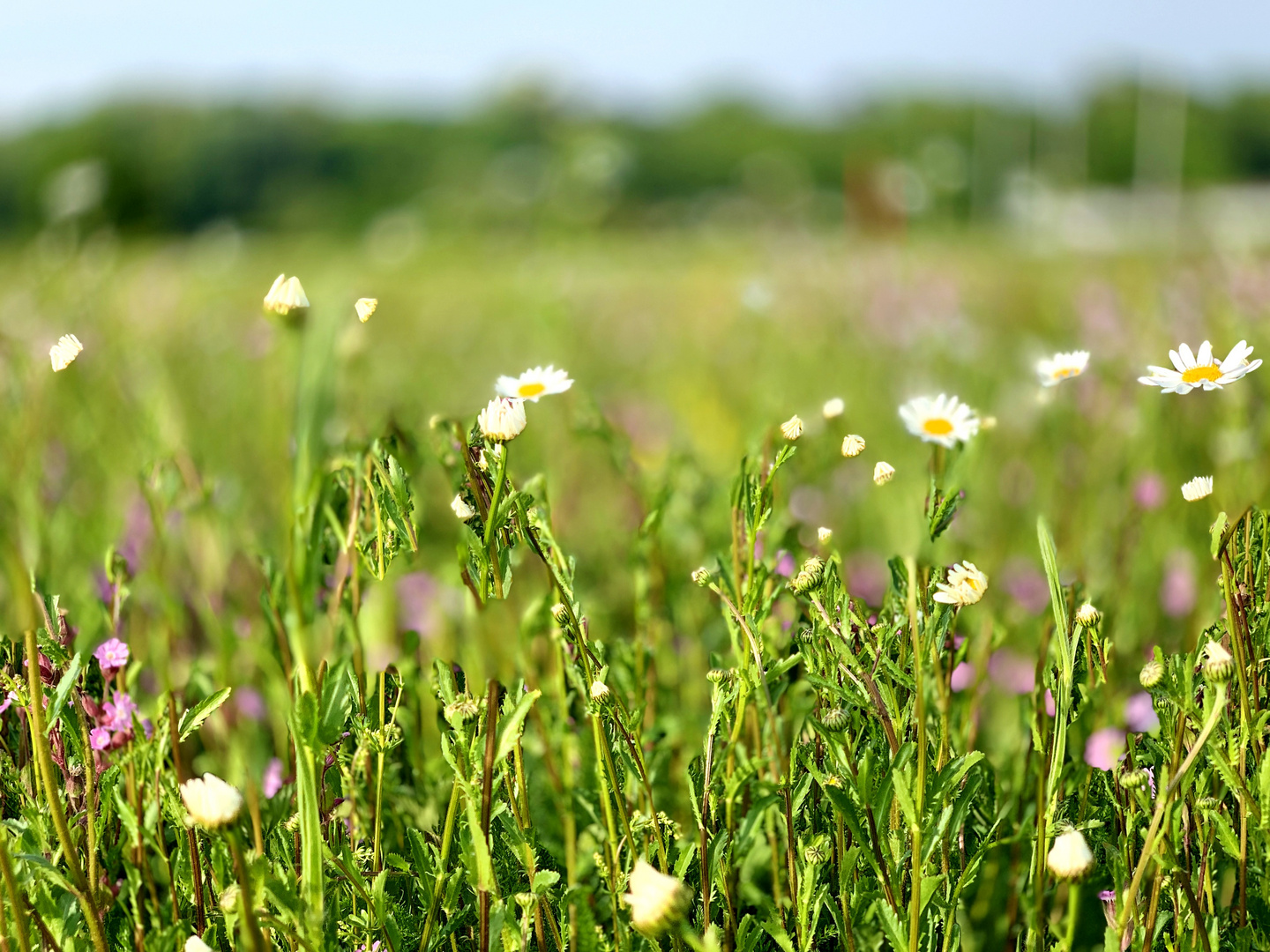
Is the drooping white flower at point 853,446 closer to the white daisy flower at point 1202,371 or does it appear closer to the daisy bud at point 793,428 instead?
the daisy bud at point 793,428

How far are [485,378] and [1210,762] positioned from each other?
8.12ft

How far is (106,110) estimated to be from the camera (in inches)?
1918

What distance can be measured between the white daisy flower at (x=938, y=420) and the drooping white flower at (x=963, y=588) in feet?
0.27

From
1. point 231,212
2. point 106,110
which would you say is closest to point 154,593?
point 231,212

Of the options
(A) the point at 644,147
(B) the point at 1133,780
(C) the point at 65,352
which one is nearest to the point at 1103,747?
(B) the point at 1133,780

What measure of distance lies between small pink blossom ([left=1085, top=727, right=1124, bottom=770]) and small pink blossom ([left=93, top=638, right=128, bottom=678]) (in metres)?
0.73

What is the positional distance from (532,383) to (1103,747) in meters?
0.61

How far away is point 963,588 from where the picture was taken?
0.61 m

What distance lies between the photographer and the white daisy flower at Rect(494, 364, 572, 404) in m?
0.71

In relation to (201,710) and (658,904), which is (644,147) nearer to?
(201,710)

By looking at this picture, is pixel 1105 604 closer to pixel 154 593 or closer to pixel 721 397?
pixel 154 593

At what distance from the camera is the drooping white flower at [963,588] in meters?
0.60

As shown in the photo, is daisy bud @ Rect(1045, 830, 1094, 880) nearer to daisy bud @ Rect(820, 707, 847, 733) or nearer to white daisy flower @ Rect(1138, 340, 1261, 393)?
daisy bud @ Rect(820, 707, 847, 733)

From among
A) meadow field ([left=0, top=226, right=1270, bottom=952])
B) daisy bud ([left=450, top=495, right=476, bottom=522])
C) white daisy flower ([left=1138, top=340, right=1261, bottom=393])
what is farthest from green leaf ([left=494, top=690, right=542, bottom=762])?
white daisy flower ([left=1138, top=340, right=1261, bottom=393])
